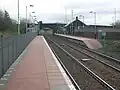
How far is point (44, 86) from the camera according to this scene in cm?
1240

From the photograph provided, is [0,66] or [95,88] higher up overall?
[0,66]

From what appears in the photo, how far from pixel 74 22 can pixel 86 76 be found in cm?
14438

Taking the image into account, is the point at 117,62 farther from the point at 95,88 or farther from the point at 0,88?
the point at 0,88

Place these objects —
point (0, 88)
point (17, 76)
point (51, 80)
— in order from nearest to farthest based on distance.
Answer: point (0, 88) → point (51, 80) → point (17, 76)

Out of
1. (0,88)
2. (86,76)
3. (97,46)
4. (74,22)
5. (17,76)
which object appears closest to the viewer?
(0,88)

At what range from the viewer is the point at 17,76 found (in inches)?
608

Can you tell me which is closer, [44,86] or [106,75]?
[44,86]

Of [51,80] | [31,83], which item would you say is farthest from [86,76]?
[31,83]

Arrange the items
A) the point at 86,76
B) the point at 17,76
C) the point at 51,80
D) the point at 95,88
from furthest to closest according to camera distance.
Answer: the point at 86,76 < the point at 17,76 < the point at 51,80 < the point at 95,88

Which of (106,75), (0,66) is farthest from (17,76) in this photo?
(106,75)

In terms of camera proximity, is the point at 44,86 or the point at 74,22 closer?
the point at 44,86

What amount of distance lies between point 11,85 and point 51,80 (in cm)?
227

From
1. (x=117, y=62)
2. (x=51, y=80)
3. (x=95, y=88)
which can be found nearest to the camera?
(x=95, y=88)

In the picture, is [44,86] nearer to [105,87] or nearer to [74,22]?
[105,87]
